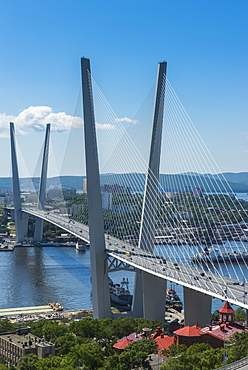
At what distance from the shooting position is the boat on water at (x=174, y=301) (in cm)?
1836

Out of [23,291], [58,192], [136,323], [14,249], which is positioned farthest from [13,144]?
[136,323]

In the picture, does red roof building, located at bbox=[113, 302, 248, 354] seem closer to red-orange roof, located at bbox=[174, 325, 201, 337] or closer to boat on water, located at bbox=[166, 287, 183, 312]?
red-orange roof, located at bbox=[174, 325, 201, 337]

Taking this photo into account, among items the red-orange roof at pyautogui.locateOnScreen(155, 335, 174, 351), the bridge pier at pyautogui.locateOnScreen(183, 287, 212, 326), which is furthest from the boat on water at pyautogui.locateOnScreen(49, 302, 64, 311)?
the red-orange roof at pyautogui.locateOnScreen(155, 335, 174, 351)

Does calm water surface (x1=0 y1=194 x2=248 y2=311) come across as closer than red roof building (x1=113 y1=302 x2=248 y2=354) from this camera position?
No

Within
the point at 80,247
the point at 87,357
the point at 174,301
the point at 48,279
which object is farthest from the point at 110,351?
the point at 80,247

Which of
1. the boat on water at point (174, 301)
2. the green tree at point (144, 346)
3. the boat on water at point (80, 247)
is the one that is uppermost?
the green tree at point (144, 346)

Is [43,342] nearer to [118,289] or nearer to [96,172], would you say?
[96,172]

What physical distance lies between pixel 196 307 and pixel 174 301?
21.3ft

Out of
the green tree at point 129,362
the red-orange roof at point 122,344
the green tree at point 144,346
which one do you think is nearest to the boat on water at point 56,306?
the red-orange roof at point 122,344

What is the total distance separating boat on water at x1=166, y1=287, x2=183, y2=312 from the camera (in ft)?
60.2

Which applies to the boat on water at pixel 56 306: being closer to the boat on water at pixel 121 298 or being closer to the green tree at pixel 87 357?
the boat on water at pixel 121 298

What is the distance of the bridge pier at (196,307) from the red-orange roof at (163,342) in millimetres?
812

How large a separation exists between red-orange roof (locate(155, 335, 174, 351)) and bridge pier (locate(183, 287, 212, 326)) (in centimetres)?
81

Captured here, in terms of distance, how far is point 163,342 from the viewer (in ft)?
38.3
